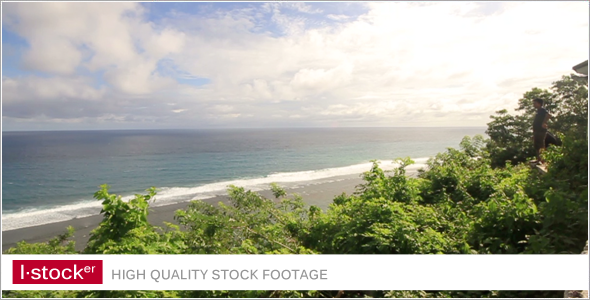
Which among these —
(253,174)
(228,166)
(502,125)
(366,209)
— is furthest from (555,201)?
(228,166)

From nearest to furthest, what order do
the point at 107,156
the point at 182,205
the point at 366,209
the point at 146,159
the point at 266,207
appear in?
the point at 366,209, the point at 266,207, the point at 182,205, the point at 146,159, the point at 107,156

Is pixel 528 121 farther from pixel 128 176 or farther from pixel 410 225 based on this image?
pixel 128 176

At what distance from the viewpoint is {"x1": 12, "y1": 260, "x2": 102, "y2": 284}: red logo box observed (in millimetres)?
3330

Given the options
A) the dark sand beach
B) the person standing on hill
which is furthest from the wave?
the person standing on hill

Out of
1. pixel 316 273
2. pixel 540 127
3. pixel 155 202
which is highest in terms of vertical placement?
pixel 540 127

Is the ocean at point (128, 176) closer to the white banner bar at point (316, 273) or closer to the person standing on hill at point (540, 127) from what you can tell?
the person standing on hill at point (540, 127)

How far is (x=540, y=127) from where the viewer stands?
19.3 ft

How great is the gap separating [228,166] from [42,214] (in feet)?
67.6

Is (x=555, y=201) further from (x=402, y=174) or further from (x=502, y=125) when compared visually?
(x=502, y=125)

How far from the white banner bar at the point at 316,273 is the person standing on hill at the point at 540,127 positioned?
3.37 m

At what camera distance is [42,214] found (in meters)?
20.2

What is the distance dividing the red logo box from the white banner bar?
0.06 feet

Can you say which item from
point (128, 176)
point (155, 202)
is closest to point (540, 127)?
point (155, 202)

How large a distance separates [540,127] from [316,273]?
497 cm
